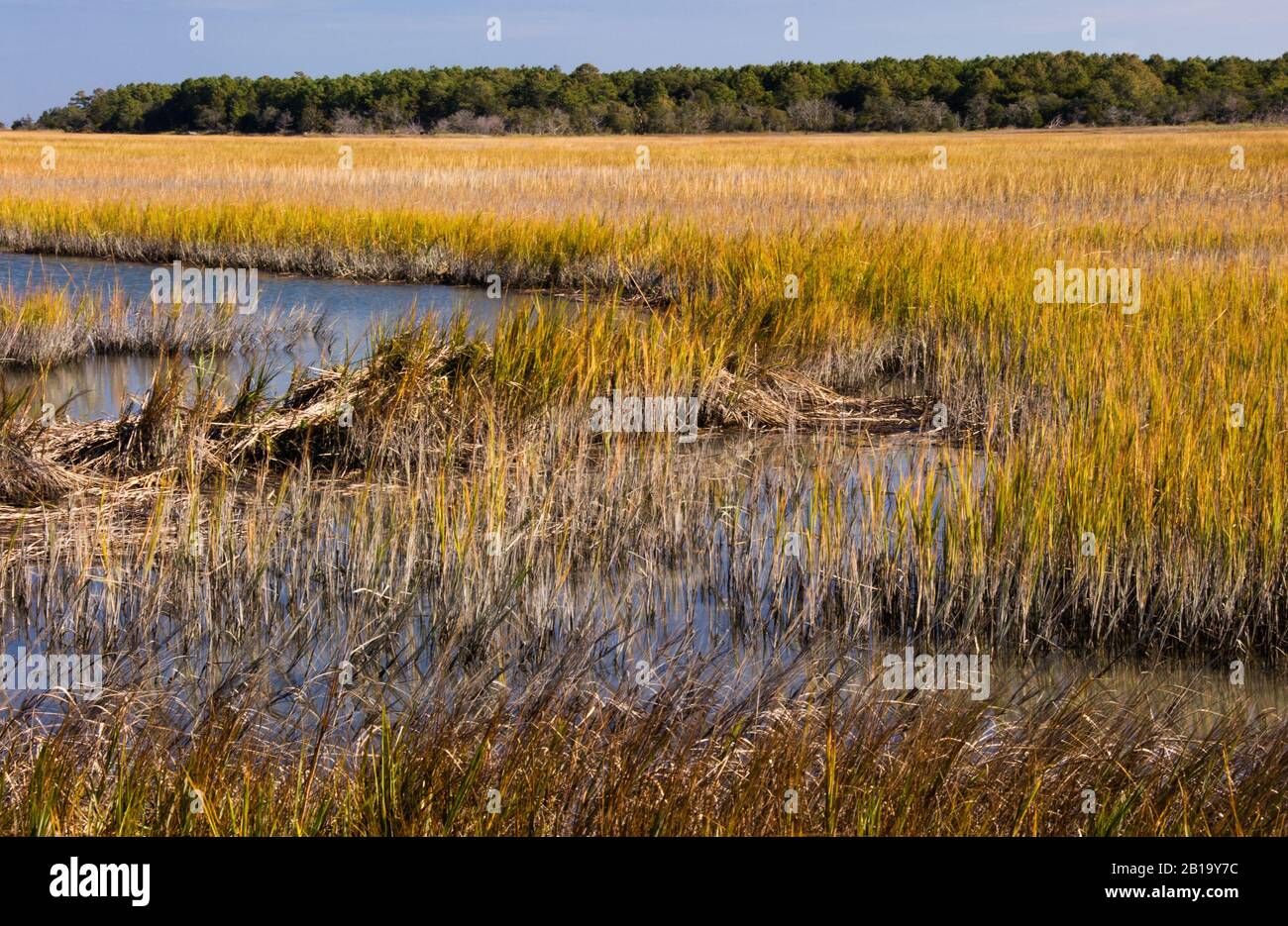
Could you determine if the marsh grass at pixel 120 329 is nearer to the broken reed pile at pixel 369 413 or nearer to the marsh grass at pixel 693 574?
the broken reed pile at pixel 369 413

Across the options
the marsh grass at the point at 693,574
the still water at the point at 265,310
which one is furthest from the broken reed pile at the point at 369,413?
the still water at the point at 265,310

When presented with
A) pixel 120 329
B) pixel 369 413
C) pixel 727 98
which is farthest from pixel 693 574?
pixel 727 98

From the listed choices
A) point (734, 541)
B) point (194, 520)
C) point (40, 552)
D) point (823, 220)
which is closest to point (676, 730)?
point (734, 541)

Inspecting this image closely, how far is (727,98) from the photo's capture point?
63.4 metres

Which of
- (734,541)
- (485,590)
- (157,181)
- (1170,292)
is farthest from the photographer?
(157,181)

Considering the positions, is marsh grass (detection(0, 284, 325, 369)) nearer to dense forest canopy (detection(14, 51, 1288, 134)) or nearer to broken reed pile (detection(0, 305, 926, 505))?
broken reed pile (detection(0, 305, 926, 505))

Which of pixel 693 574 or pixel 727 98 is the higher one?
pixel 727 98

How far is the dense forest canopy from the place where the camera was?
183ft

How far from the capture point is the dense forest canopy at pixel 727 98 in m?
55.8

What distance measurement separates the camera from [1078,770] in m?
2.77

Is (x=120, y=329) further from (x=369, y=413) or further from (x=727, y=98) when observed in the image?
(x=727, y=98)

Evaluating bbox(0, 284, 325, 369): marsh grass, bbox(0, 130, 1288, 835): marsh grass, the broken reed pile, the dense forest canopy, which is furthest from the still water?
the dense forest canopy
